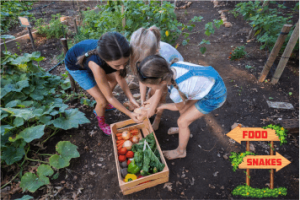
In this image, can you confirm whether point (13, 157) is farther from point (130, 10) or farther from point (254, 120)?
point (254, 120)

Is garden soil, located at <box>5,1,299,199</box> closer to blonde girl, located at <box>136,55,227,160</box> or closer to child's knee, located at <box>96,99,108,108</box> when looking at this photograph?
child's knee, located at <box>96,99,108,108</box>

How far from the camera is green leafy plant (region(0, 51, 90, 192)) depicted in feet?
6.25

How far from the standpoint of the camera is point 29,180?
5.99 ft

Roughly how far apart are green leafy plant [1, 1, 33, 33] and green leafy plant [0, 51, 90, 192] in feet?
13.2

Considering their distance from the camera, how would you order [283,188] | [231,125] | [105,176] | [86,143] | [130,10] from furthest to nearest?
[130,10] < [231,125] < [86,143] < [105,176] < [283,188]

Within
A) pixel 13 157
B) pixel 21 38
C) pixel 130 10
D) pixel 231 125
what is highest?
pixel 130 10

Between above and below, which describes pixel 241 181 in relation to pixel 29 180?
below

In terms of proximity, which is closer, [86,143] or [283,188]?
[283,188]

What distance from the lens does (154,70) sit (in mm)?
1423

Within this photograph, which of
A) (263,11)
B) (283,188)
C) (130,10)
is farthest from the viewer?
(263,11)

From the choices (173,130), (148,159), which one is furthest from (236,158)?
(148,159)

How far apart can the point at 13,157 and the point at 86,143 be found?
84cm

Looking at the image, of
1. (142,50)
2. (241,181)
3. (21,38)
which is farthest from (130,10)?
(21,38)

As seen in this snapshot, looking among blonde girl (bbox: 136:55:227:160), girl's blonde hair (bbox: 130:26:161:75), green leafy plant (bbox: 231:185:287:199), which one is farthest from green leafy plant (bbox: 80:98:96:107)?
green leafy plant (bbox: 231:185:287:199)
